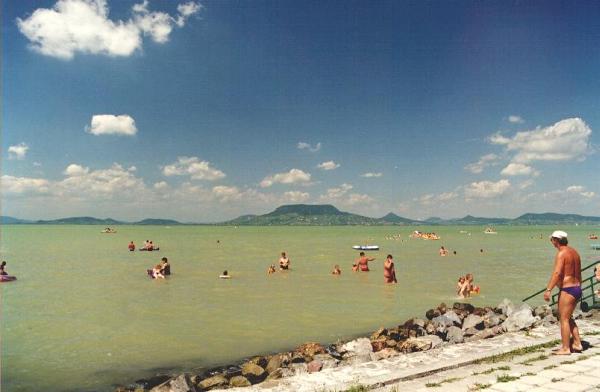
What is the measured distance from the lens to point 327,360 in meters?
12.1

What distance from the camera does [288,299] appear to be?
25453 millimetres

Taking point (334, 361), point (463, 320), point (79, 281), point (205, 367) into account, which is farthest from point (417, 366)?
point (79, 281)

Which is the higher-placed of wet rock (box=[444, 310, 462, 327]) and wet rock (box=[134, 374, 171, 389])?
wet rock (box=[444, 310, 462, 327])

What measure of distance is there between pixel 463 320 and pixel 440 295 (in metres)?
10.4

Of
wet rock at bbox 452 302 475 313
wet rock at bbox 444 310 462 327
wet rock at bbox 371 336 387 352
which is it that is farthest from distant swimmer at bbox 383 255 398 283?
wet rock at bbox 371 336 387 352

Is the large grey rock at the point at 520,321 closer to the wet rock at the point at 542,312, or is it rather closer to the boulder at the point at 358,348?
the wet rock at the point at 542,312

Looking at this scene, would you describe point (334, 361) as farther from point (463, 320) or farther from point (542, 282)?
point (542, 282)

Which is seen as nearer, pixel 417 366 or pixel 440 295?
pixel 417 366

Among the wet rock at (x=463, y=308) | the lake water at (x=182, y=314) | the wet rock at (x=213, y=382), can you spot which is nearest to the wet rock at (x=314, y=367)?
the wet rock at (x=213, y=382)

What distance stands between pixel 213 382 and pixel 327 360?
312 centimetres

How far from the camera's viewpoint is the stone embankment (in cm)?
925

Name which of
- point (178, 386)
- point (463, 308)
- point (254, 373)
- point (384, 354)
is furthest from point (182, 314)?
point (463, 308)

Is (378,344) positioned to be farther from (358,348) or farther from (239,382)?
(239,382)

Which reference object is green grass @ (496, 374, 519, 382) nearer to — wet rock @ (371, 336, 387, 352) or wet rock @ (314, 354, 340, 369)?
wet rock @ (314, 354, 340, 369)
